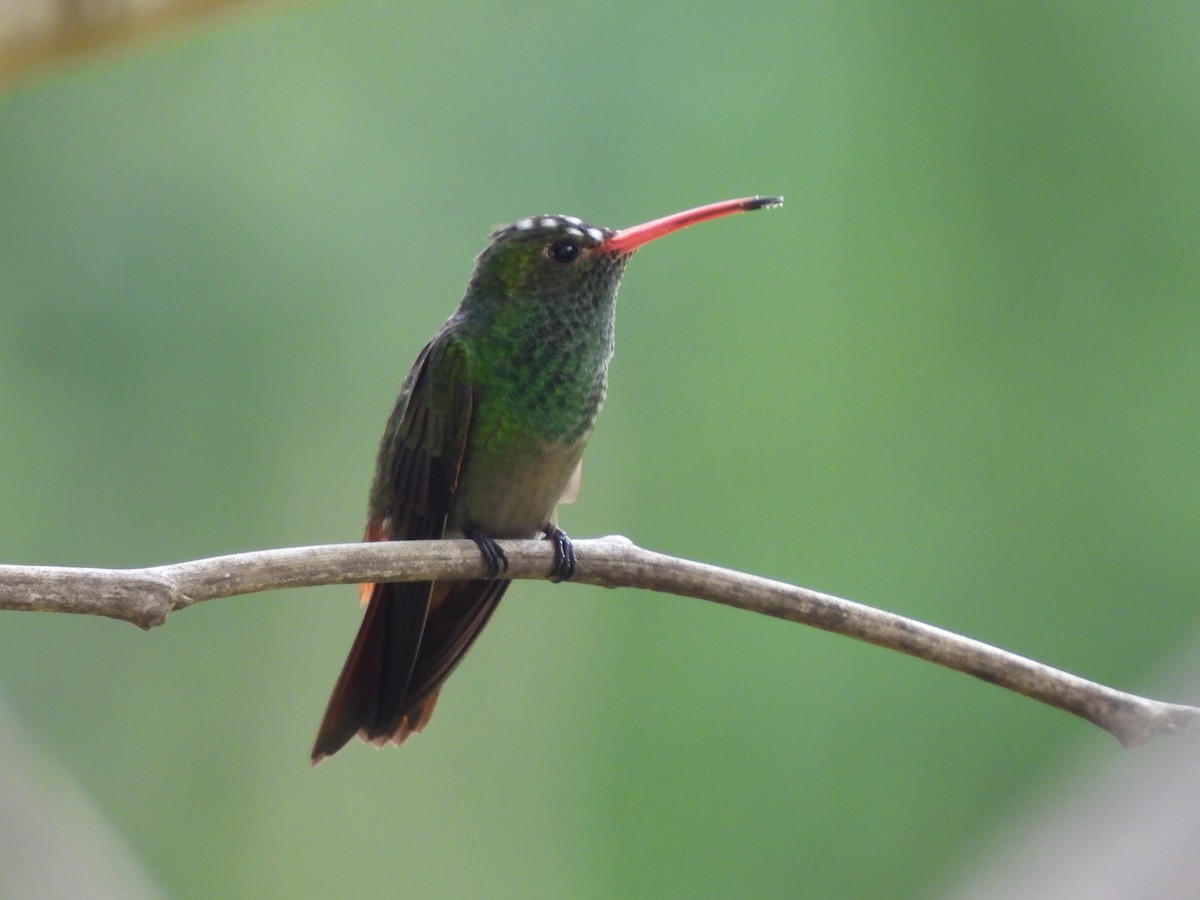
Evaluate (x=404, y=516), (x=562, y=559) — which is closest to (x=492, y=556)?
(x=562, y=559)

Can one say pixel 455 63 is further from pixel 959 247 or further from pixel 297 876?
pixel 297 876

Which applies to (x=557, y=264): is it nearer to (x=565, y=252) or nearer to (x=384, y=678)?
Result: (x=565, y=252)

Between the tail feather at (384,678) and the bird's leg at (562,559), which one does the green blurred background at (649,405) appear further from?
the bird's leg at (562,559)

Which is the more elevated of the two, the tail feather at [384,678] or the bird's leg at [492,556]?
the bird's leg at [492,556]

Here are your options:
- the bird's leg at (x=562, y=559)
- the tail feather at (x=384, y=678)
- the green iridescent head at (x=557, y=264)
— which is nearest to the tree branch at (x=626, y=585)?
the bird's leg at (x=562, y=559)

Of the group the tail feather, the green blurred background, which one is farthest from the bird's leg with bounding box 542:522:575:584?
the green blurred background

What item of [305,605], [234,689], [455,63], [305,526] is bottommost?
[234,689]

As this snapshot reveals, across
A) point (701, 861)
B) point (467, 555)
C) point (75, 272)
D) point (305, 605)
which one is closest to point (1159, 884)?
point (467, 555)
